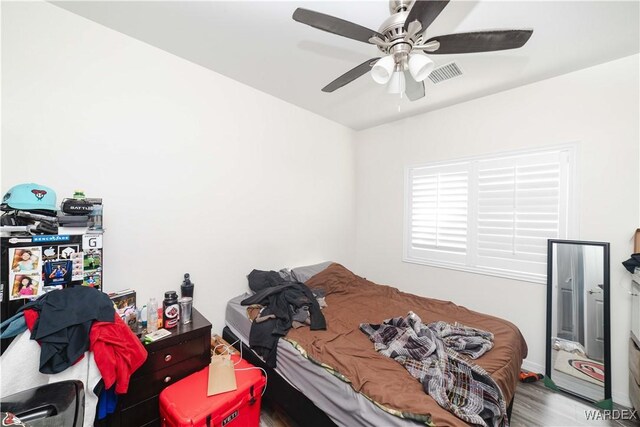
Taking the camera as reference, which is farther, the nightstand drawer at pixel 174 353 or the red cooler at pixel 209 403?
the nightstand drawer at pixel 174 353

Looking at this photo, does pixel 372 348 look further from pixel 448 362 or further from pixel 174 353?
pixel 174 353

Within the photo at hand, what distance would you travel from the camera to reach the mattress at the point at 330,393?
1.19m

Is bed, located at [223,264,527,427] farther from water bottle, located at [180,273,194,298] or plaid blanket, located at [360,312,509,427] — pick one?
water bottle, located at [180,273,194,298]

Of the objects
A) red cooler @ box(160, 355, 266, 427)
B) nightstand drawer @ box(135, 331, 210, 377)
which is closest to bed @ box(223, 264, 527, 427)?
red cooler @ box(160, 355, 266, 427)

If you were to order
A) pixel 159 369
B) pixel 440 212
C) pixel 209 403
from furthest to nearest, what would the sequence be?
pixel 440 212 < pixel 159 369 < pixel 209 403

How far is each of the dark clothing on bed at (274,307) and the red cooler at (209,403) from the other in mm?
189

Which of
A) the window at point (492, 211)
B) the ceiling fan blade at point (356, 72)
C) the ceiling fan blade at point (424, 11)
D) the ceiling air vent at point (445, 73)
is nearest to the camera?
the ceiling fan blade at point (424, 11)

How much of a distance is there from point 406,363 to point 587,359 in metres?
1.85

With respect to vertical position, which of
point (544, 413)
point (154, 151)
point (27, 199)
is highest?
point (154, 151)

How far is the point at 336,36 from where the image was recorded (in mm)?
1741

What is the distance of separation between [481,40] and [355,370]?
1880 mm

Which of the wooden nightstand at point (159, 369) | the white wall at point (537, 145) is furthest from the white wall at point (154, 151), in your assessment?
the white wall at point (537, 145)

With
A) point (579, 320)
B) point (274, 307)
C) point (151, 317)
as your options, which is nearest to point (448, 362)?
point (274, 307)

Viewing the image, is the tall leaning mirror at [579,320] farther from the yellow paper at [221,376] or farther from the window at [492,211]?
the yellow paper at [221,376]
